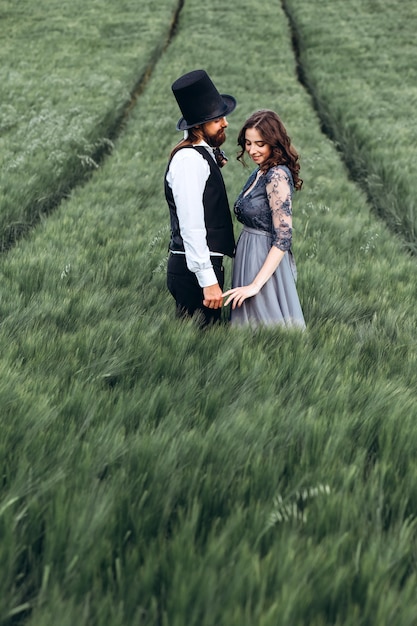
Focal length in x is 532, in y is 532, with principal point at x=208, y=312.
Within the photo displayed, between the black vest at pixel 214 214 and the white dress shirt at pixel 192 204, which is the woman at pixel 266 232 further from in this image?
the white dress shirt at pixel 192 204

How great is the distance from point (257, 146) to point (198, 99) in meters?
0.41

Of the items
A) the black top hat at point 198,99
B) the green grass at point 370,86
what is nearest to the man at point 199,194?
the black top hat at point 198,99

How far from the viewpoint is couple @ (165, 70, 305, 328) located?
264 centimetres

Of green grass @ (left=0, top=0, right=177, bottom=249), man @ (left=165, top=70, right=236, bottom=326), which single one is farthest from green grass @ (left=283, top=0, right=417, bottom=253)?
green grass @ (left=0, top=0, right=177, bottom=249)

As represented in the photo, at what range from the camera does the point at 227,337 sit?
7.90 feet

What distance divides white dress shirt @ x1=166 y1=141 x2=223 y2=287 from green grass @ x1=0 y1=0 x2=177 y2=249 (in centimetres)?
334

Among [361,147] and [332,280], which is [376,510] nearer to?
[332,280]

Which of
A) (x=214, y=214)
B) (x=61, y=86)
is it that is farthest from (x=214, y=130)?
(x=61, y=86)

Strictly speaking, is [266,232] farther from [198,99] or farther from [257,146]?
[198,99]

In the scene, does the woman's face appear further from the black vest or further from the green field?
the green field

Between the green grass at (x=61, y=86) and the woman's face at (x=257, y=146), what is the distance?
344cm

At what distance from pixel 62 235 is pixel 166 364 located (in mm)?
3138

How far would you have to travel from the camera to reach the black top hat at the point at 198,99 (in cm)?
260

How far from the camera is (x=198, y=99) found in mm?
2609
